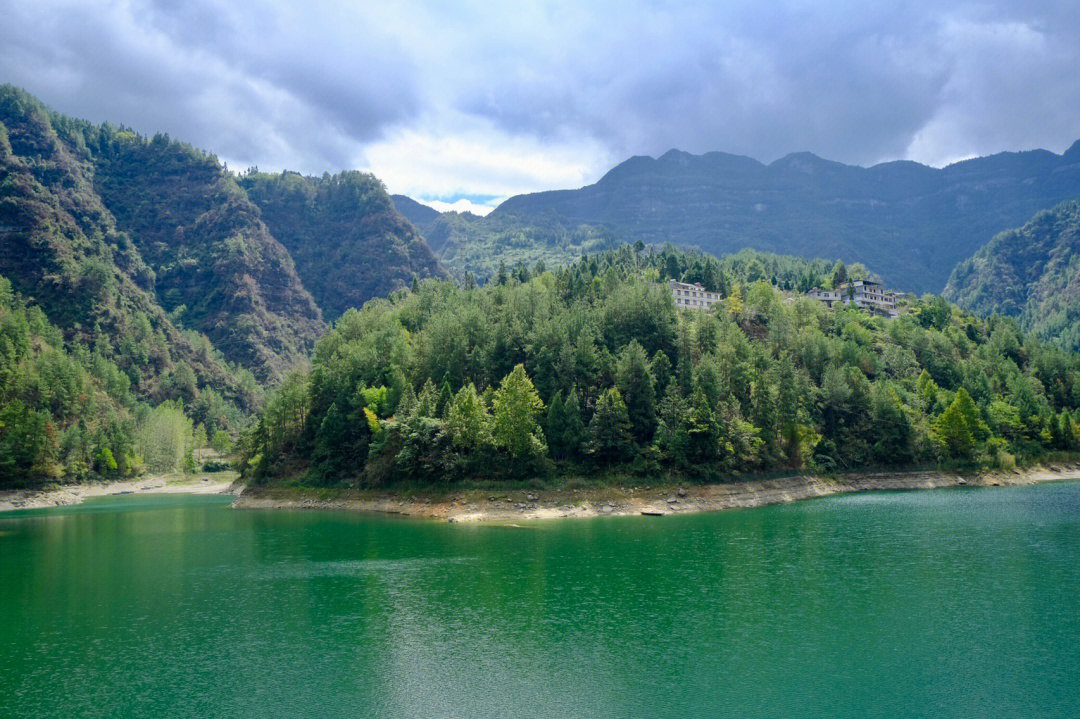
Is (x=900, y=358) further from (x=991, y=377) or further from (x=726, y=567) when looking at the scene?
(x=726, y=567)

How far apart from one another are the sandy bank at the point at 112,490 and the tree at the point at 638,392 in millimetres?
72918

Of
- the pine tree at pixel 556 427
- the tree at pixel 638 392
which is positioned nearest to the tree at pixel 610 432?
the tree at pixel 638 392

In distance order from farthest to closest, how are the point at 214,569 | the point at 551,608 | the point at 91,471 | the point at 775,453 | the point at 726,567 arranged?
the point at 91,471
the point at 775,453
the point at 214,569
the point at 726,567
the point at 551,608

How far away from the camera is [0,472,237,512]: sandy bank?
296ft

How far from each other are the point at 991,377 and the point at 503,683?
109165 mm

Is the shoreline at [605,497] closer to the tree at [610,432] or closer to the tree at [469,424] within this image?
the tree at [610,432]

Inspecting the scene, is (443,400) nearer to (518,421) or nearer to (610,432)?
(518,421)

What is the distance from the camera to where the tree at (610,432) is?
7331 cm

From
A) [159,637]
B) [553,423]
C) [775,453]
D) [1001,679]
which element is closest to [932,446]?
[775,453]

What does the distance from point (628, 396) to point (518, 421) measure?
14595mm

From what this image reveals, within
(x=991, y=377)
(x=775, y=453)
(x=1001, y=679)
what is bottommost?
(x=1001, y=679)

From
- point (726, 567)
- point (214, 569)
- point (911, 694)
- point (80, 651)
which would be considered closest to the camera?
point (911, 694)

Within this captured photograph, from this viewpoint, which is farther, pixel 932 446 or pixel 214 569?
pixel 932 446

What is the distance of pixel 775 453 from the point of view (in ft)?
263
